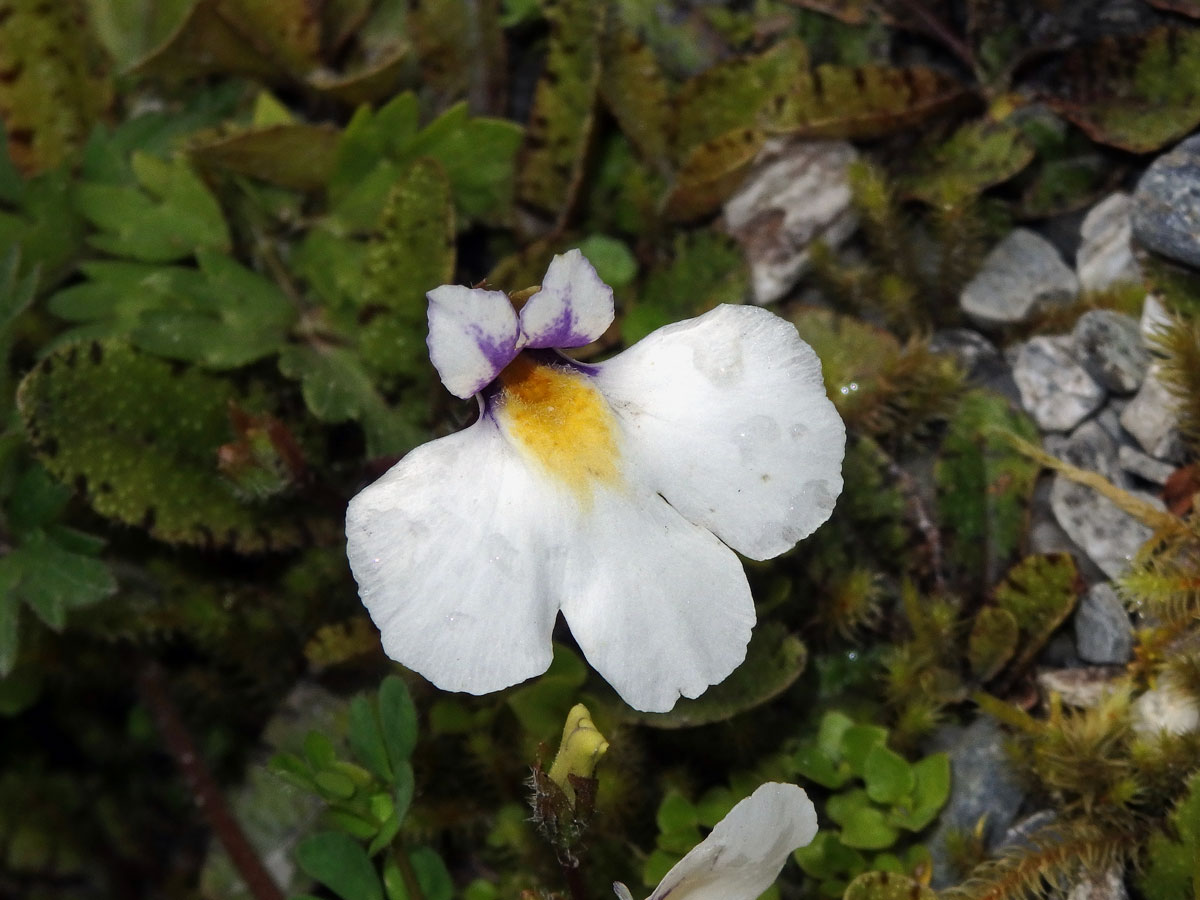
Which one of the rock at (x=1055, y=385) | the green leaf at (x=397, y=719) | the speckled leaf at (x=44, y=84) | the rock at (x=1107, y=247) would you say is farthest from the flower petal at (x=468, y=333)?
the speckled leaf at (x=44, y=84)

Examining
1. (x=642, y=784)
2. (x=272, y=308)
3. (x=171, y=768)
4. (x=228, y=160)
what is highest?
(x=228, y=160)

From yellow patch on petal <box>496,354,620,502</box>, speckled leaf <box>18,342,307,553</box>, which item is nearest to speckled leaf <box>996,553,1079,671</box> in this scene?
yellow patch on petal <box>496,354,620,502</box>

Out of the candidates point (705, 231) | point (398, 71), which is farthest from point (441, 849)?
point (398, 71)

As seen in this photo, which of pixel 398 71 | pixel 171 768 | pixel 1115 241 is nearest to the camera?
pixel 1115 241

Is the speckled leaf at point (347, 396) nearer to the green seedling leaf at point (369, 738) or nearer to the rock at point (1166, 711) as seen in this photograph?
the green seedling leaf at point (369, 738)

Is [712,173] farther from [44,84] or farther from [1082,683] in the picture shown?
[44,84]

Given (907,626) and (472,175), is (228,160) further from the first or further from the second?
(907,626)

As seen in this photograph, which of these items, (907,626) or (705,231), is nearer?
(907,626)

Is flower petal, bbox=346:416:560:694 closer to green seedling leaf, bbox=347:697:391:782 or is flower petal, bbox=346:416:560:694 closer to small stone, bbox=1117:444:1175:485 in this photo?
green seedling leaf, bbox=347:697:391:782
